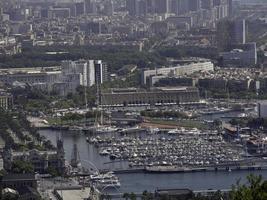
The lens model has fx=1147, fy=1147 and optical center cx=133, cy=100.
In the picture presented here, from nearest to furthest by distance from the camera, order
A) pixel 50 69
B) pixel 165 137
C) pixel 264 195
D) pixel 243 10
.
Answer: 1. pixel 264 195
2. pixel 165 137
3. pixel 50 69
4. pixel 243 10

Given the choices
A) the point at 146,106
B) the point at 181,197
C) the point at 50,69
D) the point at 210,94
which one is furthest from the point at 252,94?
the point at 181,197

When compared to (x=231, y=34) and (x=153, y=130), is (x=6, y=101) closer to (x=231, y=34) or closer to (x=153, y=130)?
(x=153, y=130)

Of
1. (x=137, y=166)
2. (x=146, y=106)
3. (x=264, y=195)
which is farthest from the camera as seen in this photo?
(x=146, y=106)

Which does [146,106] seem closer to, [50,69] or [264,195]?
[50,69]

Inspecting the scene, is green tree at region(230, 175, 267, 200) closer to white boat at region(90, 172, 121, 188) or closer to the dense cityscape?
the dense cityscape

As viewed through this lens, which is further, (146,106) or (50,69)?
(50,69)

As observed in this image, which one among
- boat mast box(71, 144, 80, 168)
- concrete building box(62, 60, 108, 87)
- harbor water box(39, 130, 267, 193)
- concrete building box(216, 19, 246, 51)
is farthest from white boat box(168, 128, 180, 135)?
concrete building box(216, 19, 246, 51)

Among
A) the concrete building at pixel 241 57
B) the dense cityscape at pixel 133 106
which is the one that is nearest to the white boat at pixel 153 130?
the dense cityscape at pixel 133 106
